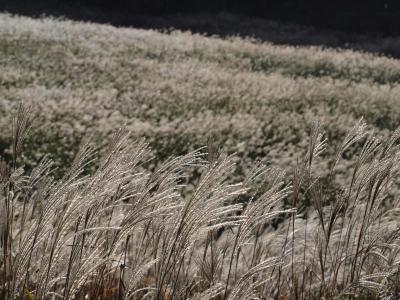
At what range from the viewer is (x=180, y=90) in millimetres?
13578

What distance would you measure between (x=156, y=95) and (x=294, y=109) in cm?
308

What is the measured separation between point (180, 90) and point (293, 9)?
25.4 metres

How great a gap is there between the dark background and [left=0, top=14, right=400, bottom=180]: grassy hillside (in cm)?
967

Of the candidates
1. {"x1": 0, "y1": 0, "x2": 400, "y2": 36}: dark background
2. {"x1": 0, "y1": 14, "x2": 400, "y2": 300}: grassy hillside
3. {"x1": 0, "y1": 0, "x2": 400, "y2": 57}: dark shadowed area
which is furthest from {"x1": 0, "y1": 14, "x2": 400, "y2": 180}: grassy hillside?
{"x1": 0, "y1": 0, "x2": 400, "y2": 36}: dark background

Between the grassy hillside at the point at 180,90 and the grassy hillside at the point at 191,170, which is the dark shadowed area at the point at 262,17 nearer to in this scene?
the grassy hillside at the point at 180,90

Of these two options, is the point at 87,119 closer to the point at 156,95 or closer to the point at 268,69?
the point at 156,95

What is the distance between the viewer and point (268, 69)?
19.0 m

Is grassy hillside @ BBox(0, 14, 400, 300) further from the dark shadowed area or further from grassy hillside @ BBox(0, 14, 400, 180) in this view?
the dark shadowed area

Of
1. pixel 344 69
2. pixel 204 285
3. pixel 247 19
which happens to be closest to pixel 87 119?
pixel 204 285

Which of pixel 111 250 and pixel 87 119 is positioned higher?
pixel 111 250

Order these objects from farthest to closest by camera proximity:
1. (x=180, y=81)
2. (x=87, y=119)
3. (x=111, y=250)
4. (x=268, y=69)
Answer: (x=268, y=69) < (x=180, y=81) < (x=87, y=119) < (x=111, y=250)

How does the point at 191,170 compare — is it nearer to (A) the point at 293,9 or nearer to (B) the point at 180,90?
(B) the point at 180,90

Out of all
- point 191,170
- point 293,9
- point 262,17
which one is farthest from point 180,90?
point 293,9

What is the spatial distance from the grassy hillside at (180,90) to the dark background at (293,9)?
31.7 feet
